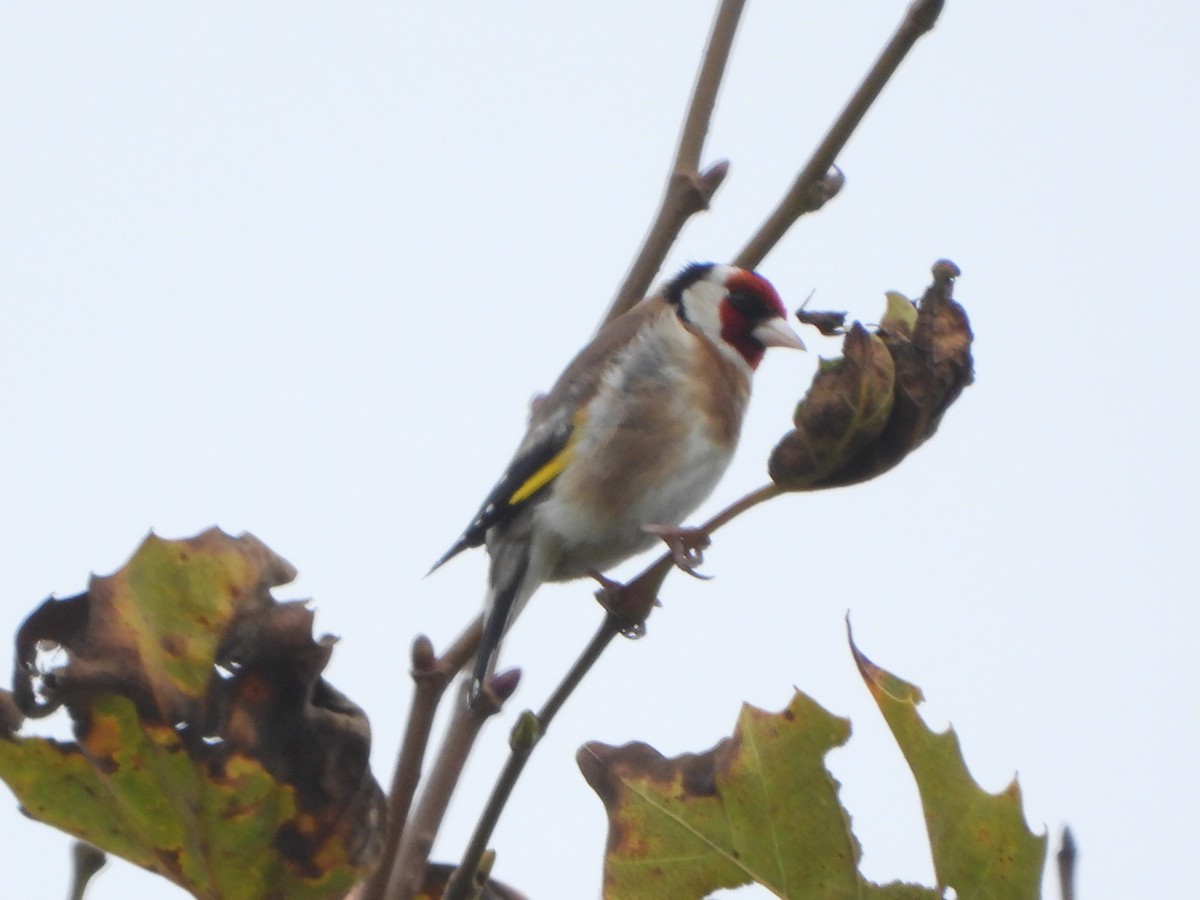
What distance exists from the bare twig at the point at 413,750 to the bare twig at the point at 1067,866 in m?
0.55

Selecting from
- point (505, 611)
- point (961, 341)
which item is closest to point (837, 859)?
point (961, 341)

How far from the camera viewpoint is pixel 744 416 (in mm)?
4160

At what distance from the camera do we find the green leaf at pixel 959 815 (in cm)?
135

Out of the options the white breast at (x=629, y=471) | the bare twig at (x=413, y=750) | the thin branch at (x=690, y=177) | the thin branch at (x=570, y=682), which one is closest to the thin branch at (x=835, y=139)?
the thin branch at (x=690, y=177)

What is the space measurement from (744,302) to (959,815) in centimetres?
329

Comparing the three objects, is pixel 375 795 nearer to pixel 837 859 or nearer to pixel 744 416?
pixel 837 859

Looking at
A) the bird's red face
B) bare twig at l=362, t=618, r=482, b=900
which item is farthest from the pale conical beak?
bare twig at l=362, t=618, r=482, b=900

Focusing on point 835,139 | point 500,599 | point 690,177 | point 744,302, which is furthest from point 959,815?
point 744,302

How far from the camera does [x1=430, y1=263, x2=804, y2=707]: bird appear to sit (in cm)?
380

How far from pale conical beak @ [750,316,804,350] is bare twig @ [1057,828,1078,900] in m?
3.48

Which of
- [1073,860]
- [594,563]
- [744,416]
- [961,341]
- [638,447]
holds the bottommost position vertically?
[1073,860]

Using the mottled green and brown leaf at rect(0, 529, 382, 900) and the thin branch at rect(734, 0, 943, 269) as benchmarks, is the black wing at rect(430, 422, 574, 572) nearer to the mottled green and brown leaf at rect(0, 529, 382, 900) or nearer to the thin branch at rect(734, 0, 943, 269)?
the thin branch at rect(734, 0, 943, 269)

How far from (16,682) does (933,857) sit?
0.86 meters

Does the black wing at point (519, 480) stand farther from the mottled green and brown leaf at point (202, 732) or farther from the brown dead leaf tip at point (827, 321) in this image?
the mottled green and brown leaf at point (202, 732)
